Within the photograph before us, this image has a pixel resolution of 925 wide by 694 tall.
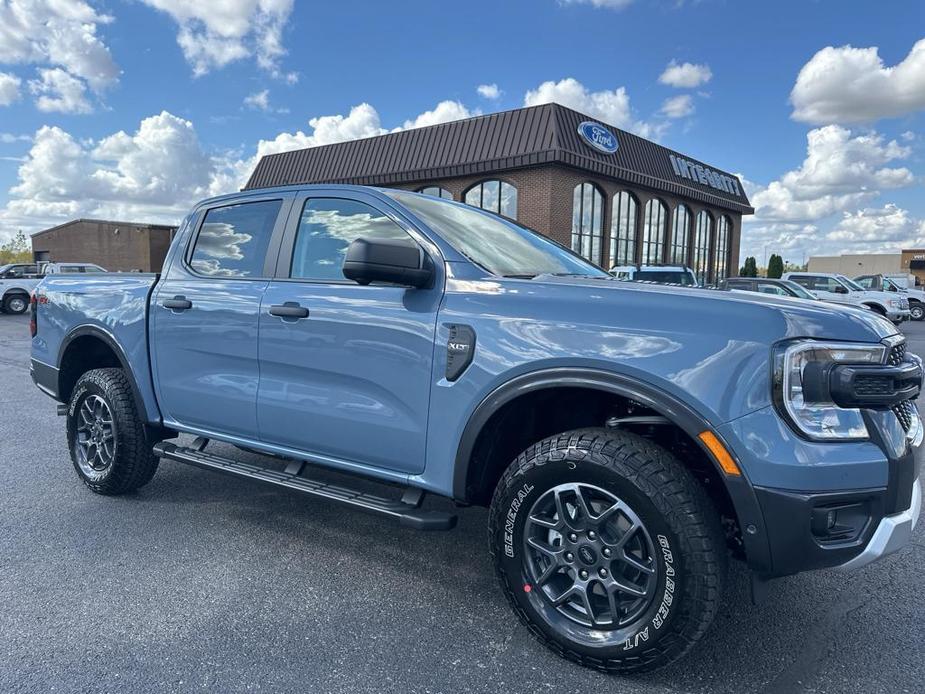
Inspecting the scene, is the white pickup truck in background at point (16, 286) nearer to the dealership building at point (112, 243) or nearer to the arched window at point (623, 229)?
the arched window at point (623, 229)

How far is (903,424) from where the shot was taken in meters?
2.41

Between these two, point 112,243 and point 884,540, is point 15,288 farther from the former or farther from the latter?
point 112,243

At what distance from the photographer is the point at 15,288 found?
23.1 metres

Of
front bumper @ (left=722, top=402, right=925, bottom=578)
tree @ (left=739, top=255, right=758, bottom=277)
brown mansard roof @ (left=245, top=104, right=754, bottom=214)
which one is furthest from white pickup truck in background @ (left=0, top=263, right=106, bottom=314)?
tree @ (left=739, top=255, right=758, bottom=277)

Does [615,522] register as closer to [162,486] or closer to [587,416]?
[587,416]

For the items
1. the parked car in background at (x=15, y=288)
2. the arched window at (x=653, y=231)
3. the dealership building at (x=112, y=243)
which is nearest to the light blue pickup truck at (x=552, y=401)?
the parked car in background at (x=15, y=288)

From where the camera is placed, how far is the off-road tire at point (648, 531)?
2285 mm

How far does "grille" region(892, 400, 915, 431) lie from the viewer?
2390 mm

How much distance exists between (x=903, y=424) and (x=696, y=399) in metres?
0.82

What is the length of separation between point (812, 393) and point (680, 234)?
33692 mm

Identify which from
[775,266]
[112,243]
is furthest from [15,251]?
[775,266]

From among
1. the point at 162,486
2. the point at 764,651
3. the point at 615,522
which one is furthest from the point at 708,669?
the point at 162,486

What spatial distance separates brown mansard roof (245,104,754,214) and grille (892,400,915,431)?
20.9m

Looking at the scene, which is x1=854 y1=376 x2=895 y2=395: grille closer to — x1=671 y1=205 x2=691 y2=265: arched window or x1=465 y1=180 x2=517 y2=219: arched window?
x1=465 y1=180 x2=517 y2=219: arched window
